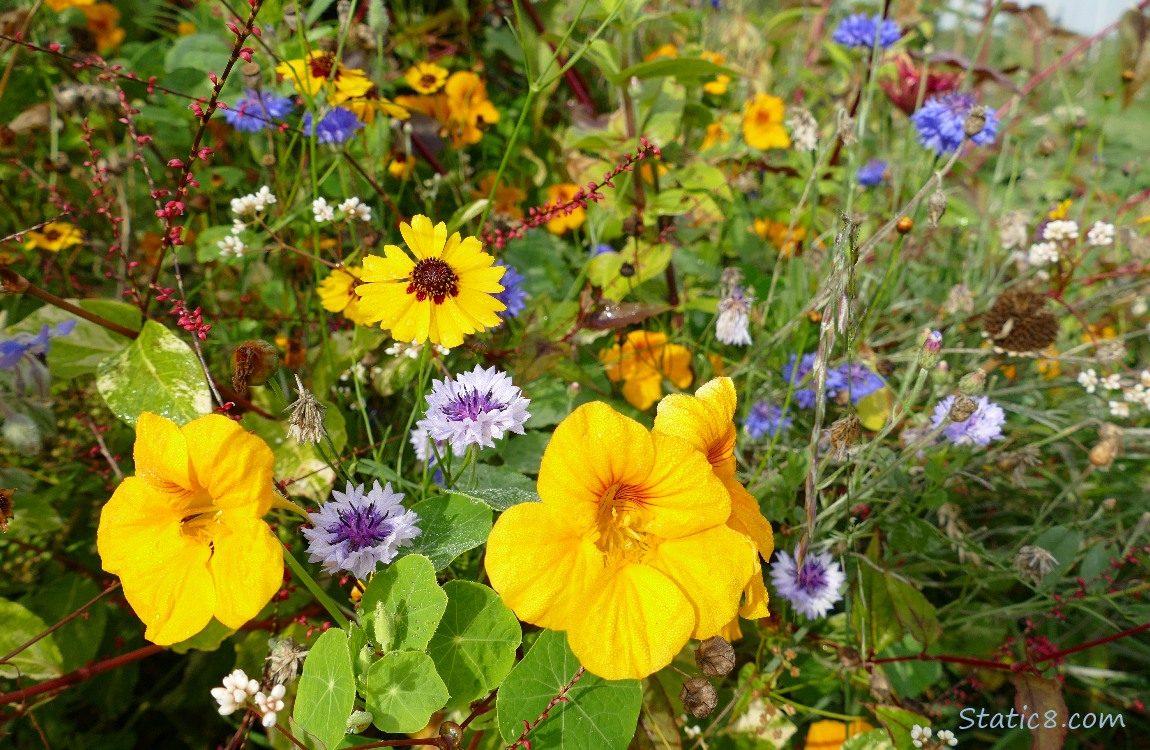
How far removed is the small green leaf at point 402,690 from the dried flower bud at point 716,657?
324mm

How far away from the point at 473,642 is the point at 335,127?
950 millimetres

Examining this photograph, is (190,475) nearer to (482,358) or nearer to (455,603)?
(455,603)

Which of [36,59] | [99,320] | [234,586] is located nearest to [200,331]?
[99,320]

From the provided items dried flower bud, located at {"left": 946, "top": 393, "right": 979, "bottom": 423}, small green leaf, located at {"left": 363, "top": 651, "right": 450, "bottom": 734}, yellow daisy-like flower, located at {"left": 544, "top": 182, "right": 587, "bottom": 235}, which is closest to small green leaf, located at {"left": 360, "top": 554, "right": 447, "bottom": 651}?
small green leaf, located at {"left": 363, "top": 651, "right": 450, "bottom": 734}

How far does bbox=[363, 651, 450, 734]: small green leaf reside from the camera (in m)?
0.78

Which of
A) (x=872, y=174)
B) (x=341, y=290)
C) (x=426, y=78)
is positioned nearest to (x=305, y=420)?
(x=341, y=290)

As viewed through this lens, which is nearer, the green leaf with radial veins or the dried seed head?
the dried seed head

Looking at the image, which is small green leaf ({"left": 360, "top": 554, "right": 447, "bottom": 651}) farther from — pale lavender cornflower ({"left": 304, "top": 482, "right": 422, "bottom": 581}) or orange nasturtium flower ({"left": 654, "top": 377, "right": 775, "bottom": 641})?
orange nasturtium flower ({"left": 654, "top": 377, "right": 775, "bottom": 641})

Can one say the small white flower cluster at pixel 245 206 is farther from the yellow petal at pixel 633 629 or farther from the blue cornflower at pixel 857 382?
the blue cornflower at pixel 857 382

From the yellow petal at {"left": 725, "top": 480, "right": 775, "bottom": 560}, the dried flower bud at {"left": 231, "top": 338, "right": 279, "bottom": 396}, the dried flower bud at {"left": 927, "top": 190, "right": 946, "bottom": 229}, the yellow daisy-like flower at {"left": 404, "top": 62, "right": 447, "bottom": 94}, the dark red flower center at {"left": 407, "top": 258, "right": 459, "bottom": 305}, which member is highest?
the dried flower bud at {"left": 927, "top": 190, "right": 946, "bottom": 229}

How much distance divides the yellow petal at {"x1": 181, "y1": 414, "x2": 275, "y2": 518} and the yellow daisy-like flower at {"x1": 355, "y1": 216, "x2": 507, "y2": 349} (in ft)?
0.89

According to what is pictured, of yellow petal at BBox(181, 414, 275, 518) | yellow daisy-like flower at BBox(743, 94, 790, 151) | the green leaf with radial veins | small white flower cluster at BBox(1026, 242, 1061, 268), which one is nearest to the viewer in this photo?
yellow petal at BBox(181, 414, 275, 518)

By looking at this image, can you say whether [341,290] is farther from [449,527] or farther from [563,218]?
Result: [563,218]

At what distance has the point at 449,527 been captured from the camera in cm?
95
